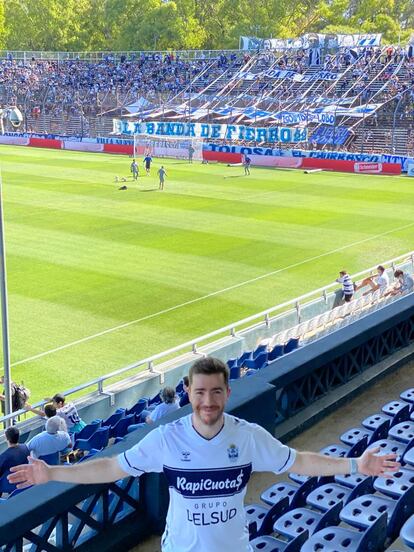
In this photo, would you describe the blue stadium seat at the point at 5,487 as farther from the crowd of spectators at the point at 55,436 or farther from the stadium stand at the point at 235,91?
the stadium stand at the point at 235,91

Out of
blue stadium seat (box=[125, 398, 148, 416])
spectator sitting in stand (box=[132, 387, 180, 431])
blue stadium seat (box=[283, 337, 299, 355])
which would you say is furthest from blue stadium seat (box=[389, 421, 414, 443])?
blue stadium seat (box=[283, 337, 299, 355])

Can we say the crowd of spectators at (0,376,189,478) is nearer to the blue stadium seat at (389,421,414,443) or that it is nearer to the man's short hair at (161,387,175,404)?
the man's short hair at (161,387,175,404)

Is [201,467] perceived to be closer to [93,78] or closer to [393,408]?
[393,408]

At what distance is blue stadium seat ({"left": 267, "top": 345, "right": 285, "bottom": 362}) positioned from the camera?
13.9m

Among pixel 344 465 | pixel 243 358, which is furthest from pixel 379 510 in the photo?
pixel 243 358

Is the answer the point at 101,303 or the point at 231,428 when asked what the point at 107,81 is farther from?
the point at 231,428

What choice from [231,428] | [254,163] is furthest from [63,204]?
[231,428]

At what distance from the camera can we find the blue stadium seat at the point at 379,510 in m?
5.35

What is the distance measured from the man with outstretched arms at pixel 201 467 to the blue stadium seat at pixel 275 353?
10.1m

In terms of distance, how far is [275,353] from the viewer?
1405cm

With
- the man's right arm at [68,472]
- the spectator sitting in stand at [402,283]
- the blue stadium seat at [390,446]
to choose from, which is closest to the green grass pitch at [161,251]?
the spectator sitting in stand at [402,283]

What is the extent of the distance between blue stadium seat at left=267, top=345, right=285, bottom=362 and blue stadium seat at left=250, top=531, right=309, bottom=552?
8662 millimetres

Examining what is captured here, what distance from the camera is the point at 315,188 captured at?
140ft

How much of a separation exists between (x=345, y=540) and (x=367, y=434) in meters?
2.06
